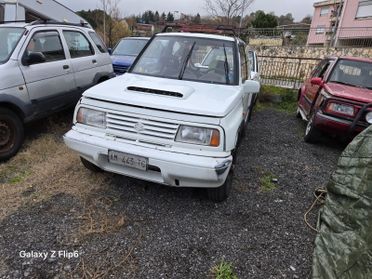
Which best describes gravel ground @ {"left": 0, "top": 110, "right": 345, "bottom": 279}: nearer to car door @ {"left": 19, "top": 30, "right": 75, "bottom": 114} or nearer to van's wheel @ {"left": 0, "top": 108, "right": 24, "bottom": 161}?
van's wheel @ {"left": 0, "top": 108, "right": 24, "bottom": 161}

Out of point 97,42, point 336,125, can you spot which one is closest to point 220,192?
point 336,125

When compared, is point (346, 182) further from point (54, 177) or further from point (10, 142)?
point (10, 142)

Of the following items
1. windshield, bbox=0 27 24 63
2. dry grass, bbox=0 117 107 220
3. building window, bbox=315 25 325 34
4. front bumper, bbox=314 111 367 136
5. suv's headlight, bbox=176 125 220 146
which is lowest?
dry grass, bbox=0 117 107 220

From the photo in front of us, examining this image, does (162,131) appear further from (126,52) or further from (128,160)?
(126,52)

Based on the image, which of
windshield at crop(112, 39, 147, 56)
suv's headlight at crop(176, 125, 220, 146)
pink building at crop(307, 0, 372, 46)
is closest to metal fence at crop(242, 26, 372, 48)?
pink building at crop(307, 0, 372, 46)

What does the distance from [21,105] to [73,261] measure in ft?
8.91

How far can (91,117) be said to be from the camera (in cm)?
313

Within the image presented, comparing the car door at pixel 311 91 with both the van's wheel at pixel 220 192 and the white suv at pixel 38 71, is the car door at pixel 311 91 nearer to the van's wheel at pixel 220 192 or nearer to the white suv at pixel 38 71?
the van's wheel at pixel 220 192

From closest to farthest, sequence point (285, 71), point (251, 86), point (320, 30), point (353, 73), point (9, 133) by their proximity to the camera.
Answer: point (251, 86) → point (9, 133) → point (353, 73) → point (285, 71) → point (320, 30)

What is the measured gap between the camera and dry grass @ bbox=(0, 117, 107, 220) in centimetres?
326

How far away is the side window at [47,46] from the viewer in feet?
14.8

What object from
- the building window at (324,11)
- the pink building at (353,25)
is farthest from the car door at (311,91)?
the building window at (324,11)

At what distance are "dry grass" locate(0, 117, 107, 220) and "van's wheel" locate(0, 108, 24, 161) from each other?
4.6 inches

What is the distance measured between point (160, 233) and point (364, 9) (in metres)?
26.0
